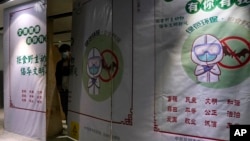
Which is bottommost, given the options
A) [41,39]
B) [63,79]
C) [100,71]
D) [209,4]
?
[63,79]

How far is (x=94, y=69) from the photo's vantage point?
13.6 ft

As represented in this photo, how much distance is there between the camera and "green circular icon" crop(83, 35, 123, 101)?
3751mm

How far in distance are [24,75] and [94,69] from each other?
1.75 m

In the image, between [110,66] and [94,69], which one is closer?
[110,66]

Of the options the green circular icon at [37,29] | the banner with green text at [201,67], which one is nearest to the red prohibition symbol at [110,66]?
the banner with green text at [201,67]

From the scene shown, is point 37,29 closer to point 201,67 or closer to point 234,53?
point 201,67

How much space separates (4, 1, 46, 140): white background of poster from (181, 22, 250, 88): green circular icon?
275 centimetres

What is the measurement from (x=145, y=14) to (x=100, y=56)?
0.96 m

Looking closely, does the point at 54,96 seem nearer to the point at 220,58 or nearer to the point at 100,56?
the point at 100,56

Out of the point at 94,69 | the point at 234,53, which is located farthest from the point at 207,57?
the point at 94,69

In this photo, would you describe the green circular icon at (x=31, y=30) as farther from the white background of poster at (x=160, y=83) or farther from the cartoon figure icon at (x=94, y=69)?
the white background of poster at (x=160, y=83)

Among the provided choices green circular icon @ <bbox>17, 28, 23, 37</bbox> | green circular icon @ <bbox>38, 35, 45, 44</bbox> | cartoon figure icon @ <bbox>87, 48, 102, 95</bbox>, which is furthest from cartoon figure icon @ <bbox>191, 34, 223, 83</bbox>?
green circular icon @ <bbox>17, 28, 23, 37</bbox>

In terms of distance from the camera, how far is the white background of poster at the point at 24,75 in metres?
4.94

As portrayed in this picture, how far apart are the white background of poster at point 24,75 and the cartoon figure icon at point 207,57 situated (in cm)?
280
